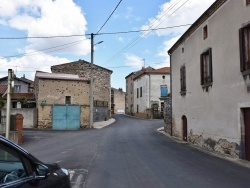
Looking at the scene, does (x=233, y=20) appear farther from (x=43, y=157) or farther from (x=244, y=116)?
(x=43, y=157)

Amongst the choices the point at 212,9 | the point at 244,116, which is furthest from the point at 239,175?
the point at 212,9

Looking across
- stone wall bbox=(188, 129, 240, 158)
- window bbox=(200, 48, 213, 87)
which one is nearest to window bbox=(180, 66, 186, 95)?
stone wall bbox=(188, 129, 240, 158)

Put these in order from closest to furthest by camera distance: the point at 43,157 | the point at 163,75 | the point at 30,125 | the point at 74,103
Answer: the point at 43,157 < the point at 30,125 < the point at 74,103 < the point at 163,75

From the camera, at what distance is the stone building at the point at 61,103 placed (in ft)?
98.7

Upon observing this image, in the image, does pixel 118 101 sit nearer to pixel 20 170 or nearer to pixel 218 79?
pixel 218 79

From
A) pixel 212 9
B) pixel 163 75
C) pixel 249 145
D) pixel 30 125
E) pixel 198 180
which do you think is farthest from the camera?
pixel 163 75

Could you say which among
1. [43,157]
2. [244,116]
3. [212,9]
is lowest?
[43,157]

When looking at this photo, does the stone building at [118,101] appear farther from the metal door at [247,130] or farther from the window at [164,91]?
the metal door at [247,130]

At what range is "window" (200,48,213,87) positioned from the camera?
49.5ft

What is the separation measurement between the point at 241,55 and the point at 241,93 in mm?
1462

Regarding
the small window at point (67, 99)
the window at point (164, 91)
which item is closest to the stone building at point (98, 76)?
the window at point (164, 91)

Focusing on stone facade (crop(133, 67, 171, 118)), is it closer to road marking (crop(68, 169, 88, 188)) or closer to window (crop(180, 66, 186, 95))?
window (crop(180, 66, 186, 95))

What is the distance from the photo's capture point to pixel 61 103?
31.2 meters

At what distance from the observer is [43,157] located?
12133 millimetres
